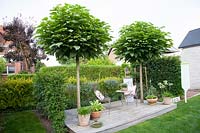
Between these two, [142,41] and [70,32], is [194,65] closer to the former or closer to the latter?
[142,41]

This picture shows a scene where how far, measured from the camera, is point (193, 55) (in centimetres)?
1770

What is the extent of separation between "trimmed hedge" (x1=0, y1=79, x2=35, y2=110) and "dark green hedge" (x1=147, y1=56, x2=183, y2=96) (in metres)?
6.32

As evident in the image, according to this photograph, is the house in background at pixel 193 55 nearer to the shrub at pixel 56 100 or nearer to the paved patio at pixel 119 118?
the paved patio at pixel 119 118

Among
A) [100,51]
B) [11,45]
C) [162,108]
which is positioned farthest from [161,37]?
[11,45]

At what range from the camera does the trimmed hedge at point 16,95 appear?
27.3 ft

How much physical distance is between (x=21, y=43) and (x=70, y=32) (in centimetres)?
1685

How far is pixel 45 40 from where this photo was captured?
630cm

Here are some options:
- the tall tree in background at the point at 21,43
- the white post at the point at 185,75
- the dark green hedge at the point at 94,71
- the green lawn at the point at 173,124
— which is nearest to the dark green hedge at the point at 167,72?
the white post at the point at 185,75

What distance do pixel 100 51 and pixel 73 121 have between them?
239 centimetres

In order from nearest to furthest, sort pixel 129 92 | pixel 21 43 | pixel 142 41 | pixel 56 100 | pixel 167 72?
pixel 56 100, pixel 142 41, pixel 129 92, pixel 167 72, pixel 21 43

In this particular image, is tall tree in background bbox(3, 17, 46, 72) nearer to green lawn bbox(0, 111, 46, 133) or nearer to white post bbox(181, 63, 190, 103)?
green lawn bbox(0, 111, 46, 133)

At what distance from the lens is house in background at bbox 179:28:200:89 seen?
17203mm

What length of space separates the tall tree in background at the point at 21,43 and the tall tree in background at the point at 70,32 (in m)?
15.2

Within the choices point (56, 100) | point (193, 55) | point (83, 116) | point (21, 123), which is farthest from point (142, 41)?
point (193, 55)
